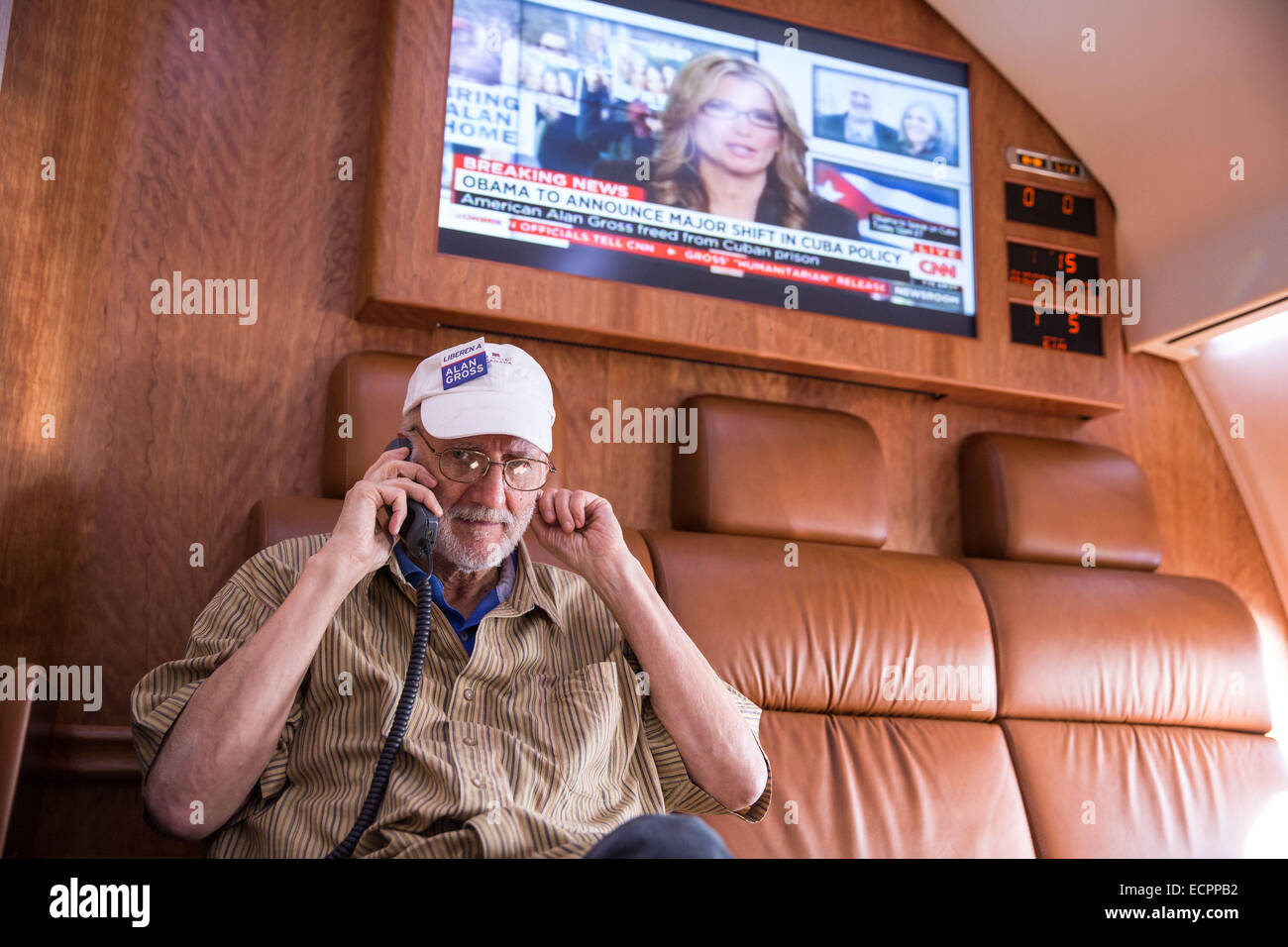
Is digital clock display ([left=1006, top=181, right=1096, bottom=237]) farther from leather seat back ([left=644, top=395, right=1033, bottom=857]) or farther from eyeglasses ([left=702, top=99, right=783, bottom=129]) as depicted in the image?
leather seat back ([left=644, top=395, right=1033, bottom=857])

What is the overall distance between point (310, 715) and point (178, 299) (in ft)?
3.60

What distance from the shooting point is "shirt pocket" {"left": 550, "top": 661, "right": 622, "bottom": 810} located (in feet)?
4.63

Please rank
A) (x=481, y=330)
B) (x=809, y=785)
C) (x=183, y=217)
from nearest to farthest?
1. (x=809, y=785)
2. (x=183, y=217)
3. (x=481, y=330)

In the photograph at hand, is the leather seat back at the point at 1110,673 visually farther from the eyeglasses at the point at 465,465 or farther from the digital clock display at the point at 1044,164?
the eyeglasses at the point at 465,465

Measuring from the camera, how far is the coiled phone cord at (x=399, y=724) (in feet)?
4.19

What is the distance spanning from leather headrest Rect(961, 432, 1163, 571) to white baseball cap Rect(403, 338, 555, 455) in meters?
1.44

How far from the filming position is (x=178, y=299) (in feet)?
6.96

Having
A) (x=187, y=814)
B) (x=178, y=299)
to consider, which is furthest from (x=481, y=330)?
(x=187, y=814)

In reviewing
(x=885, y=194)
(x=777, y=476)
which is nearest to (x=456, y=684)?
(x=777, y=476)

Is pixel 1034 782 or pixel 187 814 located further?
pixel 1034 782

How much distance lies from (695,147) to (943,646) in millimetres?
1314

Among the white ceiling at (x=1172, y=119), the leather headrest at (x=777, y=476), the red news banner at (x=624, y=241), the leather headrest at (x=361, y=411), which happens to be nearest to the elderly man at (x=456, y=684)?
the leather headrest at (x=361, y=411)

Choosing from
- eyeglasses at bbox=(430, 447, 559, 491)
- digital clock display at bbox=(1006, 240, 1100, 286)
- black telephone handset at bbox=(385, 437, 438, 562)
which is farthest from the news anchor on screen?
black telephone handset at bbox=(385, 437, 438, 562)

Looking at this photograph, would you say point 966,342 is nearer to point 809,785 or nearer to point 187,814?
point 809,785
